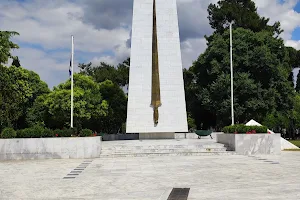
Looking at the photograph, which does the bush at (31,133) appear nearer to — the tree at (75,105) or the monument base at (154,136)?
the monument base at (154,136)

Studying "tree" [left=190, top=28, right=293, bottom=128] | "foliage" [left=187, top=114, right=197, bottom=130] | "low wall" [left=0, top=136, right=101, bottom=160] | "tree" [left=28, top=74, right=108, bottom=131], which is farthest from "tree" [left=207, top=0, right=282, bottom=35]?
"low wall" [left=0, top=136, right=101, bottom=160]

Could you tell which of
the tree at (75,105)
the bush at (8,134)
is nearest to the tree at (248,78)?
the tree at (75,105)

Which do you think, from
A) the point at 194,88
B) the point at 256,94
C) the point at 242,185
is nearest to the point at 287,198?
the point at 242,185

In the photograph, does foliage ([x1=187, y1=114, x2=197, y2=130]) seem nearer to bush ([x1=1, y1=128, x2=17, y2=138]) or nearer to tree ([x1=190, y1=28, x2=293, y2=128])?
tree ([x1=190, y1=28, x2=293, y2=128])

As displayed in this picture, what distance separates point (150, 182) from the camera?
10945 millimetres

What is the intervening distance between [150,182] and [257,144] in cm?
1116

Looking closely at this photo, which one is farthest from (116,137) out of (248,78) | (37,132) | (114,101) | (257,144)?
(257,144)

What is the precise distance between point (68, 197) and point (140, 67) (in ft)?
67.1

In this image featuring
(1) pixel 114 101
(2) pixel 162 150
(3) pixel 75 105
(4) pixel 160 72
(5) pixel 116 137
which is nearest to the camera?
(2) pixel 162 150

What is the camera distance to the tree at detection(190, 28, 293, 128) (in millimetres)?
37719

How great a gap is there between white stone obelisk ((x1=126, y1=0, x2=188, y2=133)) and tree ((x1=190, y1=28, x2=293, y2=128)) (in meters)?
10.2

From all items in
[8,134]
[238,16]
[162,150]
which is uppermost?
[238,16]

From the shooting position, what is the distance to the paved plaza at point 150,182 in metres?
8.92

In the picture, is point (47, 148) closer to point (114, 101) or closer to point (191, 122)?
point (114, 101)
